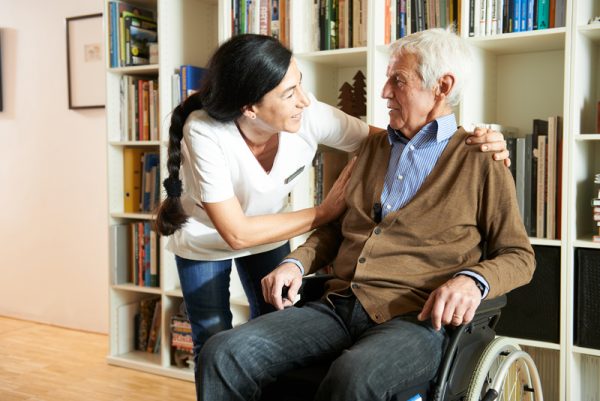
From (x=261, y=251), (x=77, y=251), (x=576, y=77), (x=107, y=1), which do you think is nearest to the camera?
(x=261, y=251)

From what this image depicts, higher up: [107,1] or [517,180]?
[107,1]

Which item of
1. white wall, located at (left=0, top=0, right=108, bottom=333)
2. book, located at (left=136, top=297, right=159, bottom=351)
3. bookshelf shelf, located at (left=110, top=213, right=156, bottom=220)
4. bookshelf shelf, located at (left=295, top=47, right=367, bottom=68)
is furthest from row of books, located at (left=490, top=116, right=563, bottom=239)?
white wall, located at (left=0, top=0, right=108, bottom=333)

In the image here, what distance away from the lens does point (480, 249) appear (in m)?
1.56

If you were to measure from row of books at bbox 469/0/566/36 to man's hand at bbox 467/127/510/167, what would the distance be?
2.62 feet

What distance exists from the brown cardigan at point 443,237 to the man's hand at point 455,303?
108 mm

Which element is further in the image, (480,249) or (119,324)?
(119,324)

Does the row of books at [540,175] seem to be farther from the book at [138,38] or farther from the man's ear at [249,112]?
the book at [138,38]

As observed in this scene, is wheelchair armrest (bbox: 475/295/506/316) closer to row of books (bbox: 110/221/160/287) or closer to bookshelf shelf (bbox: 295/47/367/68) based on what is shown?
bookshelf shelf (bbox: 295/47/367/68)

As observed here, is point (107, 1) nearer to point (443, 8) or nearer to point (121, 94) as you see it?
point (121, 94)

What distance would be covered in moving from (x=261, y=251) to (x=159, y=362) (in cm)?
131

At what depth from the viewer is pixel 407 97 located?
1634mm

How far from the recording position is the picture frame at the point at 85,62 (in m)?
3.40

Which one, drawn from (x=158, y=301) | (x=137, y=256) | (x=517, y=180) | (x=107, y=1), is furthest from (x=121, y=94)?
(x=517, y=180)

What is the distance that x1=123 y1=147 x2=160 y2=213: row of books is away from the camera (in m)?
3.02
